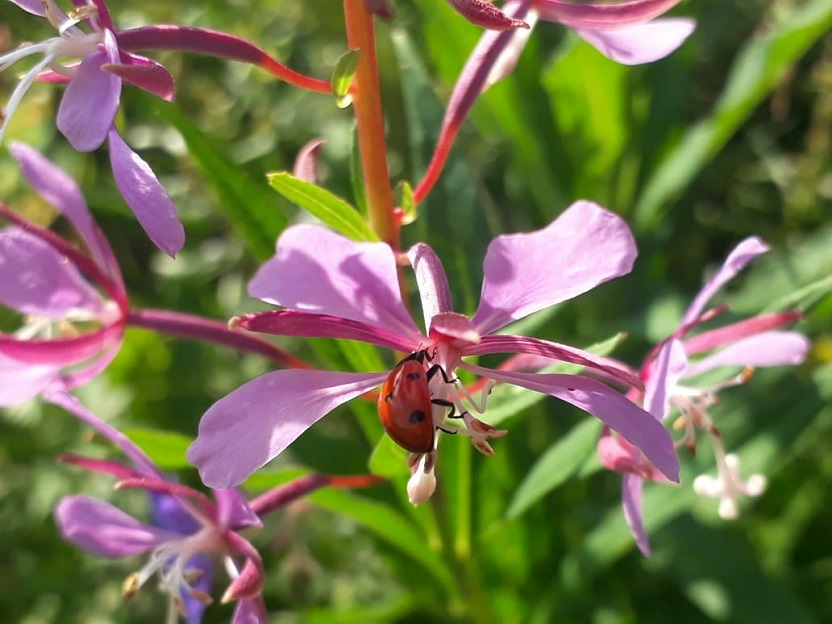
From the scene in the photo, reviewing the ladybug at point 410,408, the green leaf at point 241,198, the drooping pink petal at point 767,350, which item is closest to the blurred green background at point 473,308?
the green leaf at point 241,198

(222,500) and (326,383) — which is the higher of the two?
(326,383)

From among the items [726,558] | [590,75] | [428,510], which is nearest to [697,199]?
[590,75]

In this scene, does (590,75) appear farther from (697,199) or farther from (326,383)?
(326,383)

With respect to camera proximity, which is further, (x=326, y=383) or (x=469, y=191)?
(x=469, y=191)

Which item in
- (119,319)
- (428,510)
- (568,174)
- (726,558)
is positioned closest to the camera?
(119,319)

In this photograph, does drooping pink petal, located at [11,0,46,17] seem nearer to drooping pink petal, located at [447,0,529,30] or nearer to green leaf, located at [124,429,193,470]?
drooping pink petal, located at [447,0,529,30]
